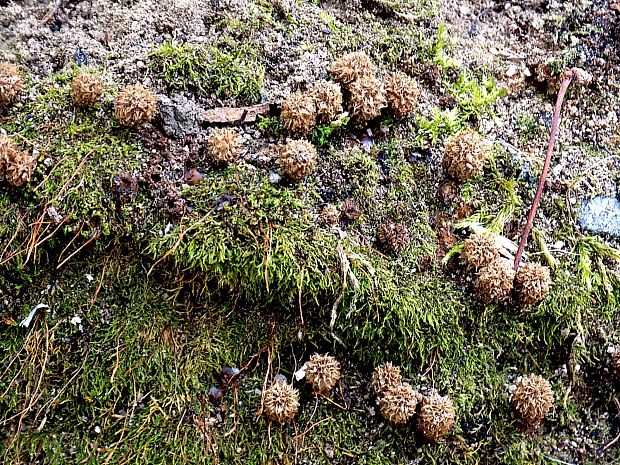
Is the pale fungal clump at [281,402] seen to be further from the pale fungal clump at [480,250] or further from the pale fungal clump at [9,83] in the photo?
the pale fungal clump at [9,83]

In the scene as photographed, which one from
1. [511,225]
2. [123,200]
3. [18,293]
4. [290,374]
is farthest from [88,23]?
[511,225]

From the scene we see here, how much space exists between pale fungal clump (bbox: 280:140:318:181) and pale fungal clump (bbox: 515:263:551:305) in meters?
1.36

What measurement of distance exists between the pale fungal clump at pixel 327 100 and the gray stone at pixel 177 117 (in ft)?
Result: 2.38

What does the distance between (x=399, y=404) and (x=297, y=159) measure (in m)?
1.46

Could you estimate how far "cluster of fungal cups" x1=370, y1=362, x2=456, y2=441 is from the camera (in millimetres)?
3041

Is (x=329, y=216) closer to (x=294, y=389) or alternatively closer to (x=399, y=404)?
(x=294, y=389)

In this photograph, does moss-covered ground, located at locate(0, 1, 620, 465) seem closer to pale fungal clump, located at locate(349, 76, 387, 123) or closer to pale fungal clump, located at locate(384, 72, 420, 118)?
pale fungal clump, located at locate(349, 76, 387, 123)

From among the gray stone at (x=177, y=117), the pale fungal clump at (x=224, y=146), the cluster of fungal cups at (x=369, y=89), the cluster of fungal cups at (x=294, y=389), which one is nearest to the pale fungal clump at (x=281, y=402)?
the cluster of fungal cups at (x=294, y=389)

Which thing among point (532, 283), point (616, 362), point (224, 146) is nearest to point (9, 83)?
point (224, 146)

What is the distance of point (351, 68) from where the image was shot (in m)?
3.54

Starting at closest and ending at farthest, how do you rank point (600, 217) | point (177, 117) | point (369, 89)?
point (177, 117) → point (369, 89) → point (600, 217)

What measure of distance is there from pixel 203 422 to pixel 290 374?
0.54m

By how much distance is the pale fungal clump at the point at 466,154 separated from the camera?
11.3 ft

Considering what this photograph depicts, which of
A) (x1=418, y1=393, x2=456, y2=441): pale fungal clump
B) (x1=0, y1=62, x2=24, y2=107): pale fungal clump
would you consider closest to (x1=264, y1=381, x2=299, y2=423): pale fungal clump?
(x1=418, y1=393, x2=456, y2=441): pale fungal clump
